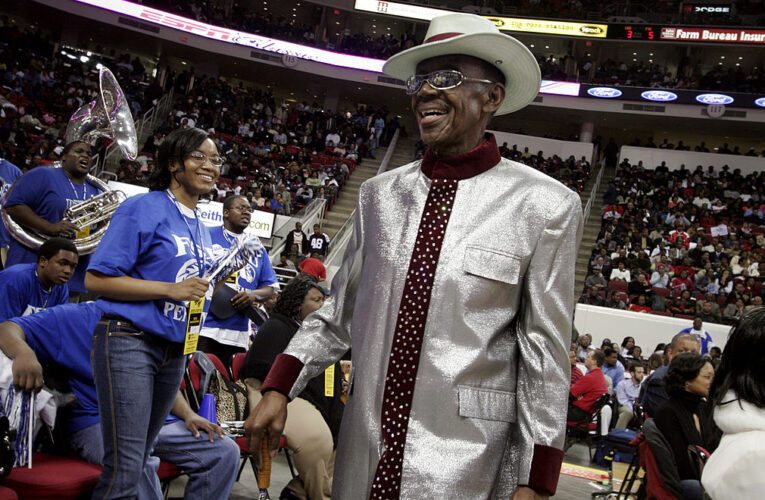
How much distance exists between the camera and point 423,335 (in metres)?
1.73

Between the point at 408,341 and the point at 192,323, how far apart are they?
1.29 meters

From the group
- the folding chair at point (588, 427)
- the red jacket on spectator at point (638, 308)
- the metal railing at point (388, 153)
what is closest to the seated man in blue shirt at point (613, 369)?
the folding chair at point (588, 427)

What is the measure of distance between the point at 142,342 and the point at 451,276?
1362 millimetres

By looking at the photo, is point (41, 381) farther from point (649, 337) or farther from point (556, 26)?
point (556, 26)

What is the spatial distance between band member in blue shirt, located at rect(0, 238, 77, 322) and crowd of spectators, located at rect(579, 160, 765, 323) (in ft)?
41.7

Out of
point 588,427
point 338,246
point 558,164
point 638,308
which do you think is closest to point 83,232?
point 588,427

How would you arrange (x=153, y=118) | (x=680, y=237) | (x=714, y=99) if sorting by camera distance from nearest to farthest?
(x=680, y=237) → (x=153, y=118) → (x=714, y=99)

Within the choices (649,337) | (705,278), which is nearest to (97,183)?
(649,337)

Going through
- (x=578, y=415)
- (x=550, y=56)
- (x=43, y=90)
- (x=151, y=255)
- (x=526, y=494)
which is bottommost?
(x=578, y=415)

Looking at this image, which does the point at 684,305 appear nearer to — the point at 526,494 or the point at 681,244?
the point at 681,244

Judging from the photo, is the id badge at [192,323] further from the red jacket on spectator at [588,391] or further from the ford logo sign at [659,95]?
the ford logo sign at [659,95]

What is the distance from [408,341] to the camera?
5.70 feet

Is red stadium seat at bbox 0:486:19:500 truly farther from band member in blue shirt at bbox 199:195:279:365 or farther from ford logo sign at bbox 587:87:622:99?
ford logo sign at bbox 587:87:622:99

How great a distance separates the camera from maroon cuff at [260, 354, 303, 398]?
181cm
